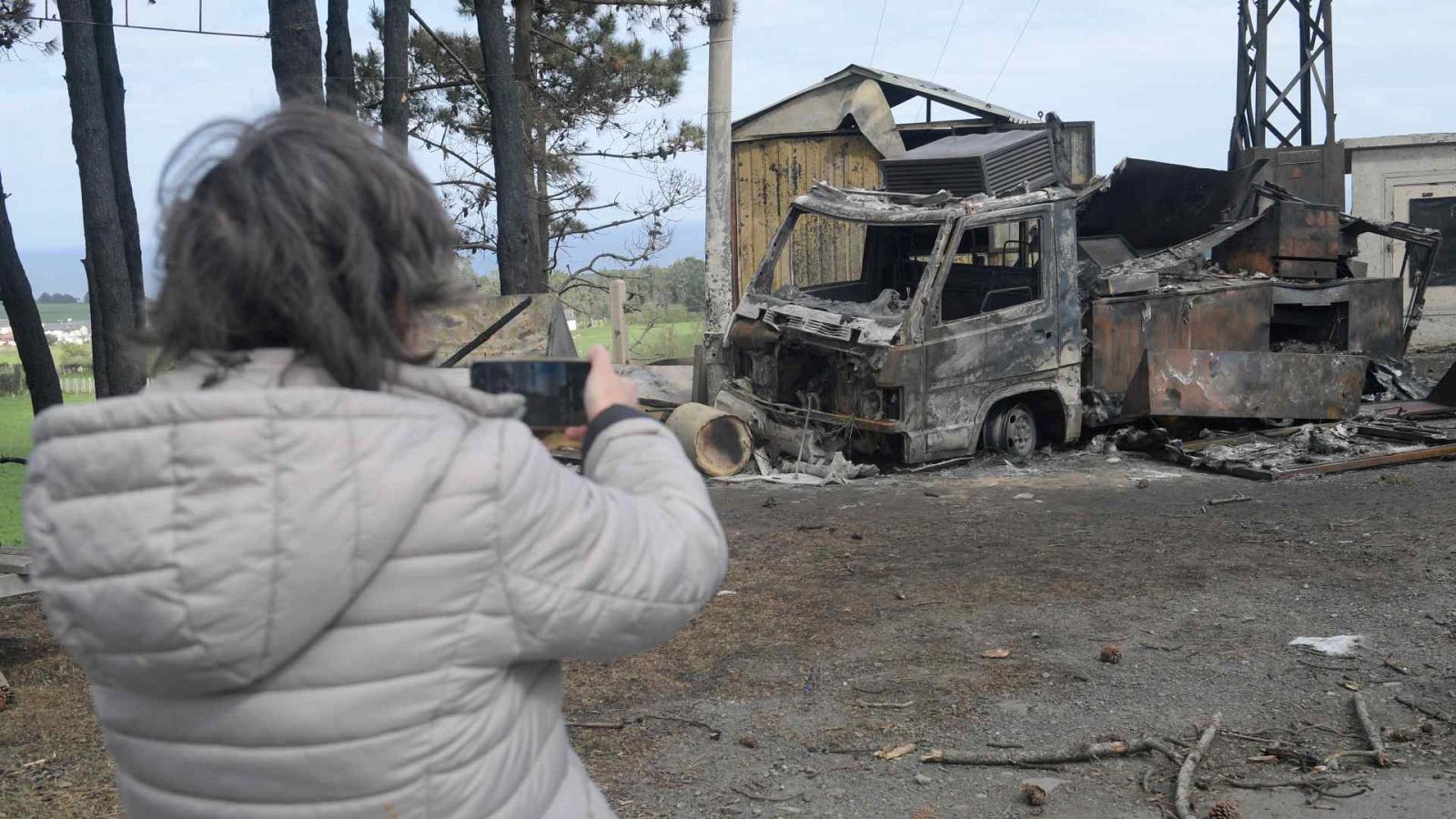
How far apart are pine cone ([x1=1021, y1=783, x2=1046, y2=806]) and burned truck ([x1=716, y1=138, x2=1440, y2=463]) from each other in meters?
5.40

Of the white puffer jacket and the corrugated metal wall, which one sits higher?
the corrugated metal wall

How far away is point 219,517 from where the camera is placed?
113 centimetres

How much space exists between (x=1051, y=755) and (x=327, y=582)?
323cm

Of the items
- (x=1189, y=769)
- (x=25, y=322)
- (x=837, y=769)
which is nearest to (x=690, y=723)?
(x=837, y=769)

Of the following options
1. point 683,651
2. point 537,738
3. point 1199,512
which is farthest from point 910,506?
point 537,738

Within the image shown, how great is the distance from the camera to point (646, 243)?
2073 cm

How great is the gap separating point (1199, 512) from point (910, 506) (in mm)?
1775

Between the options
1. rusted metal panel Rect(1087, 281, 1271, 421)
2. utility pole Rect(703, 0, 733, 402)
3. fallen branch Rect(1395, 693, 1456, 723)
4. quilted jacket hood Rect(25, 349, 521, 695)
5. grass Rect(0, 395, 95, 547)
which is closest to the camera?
quilted jacket hood Rect(25, 349, 521, 695)

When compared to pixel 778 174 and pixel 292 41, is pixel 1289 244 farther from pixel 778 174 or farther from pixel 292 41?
pixel 292 41

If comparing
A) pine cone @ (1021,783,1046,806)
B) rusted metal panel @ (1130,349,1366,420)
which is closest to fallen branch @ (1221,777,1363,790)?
pine cone @ (1021,783,1046,806)

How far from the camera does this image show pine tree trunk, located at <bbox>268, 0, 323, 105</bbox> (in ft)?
23.9

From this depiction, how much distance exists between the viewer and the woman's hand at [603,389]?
57.2 inches

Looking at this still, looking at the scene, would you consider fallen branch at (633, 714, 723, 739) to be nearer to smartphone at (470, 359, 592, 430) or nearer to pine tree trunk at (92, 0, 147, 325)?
smartphone at (470, 359, 592, 430)

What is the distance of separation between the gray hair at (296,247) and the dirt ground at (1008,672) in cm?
274
